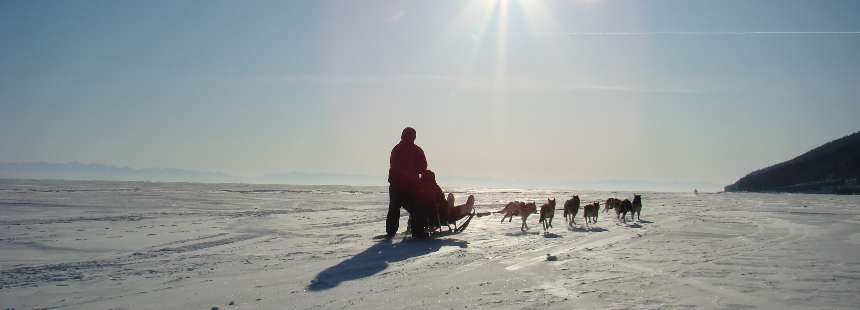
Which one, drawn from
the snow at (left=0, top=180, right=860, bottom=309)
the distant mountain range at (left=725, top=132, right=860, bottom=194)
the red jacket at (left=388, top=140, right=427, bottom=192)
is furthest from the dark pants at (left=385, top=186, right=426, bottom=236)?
the distant mountain range at (left=725, top=132, right=860, bottom=194)

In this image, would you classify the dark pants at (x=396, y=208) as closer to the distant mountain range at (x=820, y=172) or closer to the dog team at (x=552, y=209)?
the dog team at (x=552, y=209)

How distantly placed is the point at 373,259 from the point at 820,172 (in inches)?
3519

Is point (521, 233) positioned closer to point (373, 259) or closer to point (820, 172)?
point (373, 259)

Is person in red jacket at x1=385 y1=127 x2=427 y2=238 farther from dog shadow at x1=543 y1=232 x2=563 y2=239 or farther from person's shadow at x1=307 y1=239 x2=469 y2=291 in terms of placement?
dog shadow at x1=543 y1=232 x2=563 y2=239

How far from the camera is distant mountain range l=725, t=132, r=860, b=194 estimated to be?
68.4 meters

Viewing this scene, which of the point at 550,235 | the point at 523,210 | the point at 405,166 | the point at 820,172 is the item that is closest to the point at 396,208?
the point at 405,166

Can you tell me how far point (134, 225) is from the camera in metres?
11.7

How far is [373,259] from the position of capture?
283 inches

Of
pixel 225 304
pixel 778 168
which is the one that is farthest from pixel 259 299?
pixel 778 168

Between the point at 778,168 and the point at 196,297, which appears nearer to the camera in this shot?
the point at 196,297

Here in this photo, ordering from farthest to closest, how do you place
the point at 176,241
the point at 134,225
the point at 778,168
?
1. the point at 778,168
2. the point at 134,225
3. the point at 176,241

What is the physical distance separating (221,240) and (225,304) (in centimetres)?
515

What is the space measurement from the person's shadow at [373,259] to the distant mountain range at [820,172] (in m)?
71.2

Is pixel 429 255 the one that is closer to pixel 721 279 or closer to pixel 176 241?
pixel 721 279
